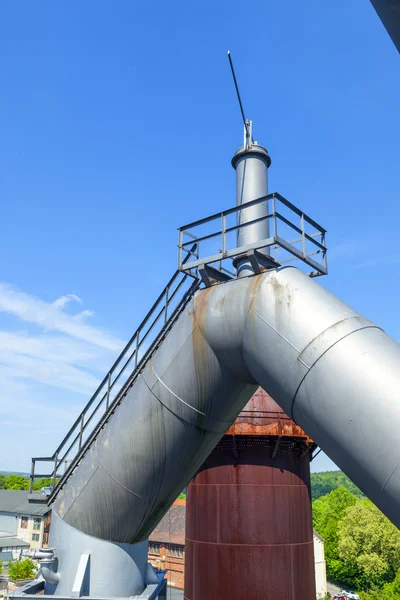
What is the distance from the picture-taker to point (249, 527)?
13023 mm

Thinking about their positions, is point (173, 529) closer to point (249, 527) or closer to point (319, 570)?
point (319, 570)

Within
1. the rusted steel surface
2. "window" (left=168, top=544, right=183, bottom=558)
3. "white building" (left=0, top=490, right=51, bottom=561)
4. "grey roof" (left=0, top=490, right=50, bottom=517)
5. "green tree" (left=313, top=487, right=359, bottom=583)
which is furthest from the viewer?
"grey roof" (left=0, top=490, right=50, bottom=517)

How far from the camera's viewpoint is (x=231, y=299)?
18.9 feet

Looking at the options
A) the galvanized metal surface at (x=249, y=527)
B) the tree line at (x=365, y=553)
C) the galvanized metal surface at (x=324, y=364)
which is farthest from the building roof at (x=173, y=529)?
the galvanized metal surface at (x=324, y=364)

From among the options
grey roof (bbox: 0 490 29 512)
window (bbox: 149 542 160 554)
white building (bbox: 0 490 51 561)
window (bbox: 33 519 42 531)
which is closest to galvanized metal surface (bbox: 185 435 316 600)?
window (bbox: 149 542 160 554)

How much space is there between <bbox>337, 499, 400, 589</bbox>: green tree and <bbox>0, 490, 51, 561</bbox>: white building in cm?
3655

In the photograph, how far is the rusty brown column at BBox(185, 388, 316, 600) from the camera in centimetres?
1277

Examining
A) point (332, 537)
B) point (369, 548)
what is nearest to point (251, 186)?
point (369, 548)

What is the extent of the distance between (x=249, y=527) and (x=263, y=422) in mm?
3002

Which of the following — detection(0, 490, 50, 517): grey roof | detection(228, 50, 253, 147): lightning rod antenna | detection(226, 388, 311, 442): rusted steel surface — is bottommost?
detection(0, 490, 50, 517): grey roof

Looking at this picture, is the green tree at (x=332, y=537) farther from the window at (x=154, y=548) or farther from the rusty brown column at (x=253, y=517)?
the rusty brown column at (x=253, y=517)

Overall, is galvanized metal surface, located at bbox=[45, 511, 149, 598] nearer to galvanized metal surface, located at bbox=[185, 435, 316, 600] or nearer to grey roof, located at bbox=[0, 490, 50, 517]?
galvanized metal surface, located at bbox=[185, 435, 316, 600]

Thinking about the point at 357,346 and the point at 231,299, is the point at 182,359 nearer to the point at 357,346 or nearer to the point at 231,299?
the point at 231,299

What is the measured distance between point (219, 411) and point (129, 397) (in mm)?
1461
